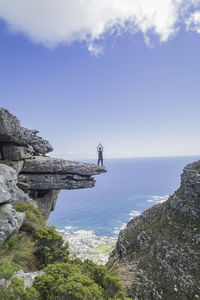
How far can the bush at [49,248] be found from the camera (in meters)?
7.54

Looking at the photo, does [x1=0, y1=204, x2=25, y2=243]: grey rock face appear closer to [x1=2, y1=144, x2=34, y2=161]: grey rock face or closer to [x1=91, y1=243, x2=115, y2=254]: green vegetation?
[x1=2, y1=144, x2=34, y2=161]: grey rock face

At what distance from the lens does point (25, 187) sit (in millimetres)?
16906

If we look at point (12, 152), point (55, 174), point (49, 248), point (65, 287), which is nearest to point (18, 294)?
point (65, 287)

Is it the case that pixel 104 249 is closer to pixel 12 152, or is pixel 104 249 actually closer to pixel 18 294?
pixel 12 152

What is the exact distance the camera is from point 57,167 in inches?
741

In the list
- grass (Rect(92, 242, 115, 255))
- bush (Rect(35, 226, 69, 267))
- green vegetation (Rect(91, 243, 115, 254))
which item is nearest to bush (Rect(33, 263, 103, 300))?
bush (Rect(35, 226, 69, 267))

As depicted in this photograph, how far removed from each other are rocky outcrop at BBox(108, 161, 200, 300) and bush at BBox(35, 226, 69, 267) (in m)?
6.13

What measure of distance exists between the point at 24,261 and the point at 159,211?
778 inches

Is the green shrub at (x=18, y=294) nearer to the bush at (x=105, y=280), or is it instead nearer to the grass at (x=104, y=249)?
the bush at (x=105, y=280)

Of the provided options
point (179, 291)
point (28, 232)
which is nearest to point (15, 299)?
point (28, 232)

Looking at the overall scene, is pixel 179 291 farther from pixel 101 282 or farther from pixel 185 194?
pixel 101 282

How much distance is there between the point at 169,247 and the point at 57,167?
14.4 m

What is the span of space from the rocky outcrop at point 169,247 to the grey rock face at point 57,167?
30.3 ft

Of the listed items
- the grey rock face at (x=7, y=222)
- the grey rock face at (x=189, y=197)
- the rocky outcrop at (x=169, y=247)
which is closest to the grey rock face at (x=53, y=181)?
the rocky outcrop at (x=169, y=247)
